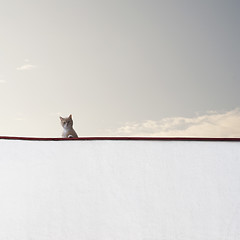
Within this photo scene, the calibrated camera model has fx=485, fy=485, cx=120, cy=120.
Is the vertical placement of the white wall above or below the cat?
below

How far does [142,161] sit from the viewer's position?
5.49 feet

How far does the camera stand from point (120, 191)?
1666 mm

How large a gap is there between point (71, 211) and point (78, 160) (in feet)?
0.58

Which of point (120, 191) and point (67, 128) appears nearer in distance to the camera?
point (120, 191)

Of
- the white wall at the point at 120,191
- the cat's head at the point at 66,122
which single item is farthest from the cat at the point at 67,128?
the white wall at the point at 120,191

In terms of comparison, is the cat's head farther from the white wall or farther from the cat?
the white wall

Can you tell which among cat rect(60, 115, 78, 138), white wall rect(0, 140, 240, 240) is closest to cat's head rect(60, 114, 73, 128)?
cat rect(60, 115, 78, 138)

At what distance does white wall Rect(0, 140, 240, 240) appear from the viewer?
1630mm

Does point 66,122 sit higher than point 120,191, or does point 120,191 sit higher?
point 66,122

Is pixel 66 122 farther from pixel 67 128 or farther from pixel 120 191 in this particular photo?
pixel 120 191

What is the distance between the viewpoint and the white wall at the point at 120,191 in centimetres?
163

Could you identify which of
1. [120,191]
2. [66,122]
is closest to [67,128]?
[66,122]

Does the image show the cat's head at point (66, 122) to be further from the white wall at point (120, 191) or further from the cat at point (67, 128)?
the white wall at point (120, 191)

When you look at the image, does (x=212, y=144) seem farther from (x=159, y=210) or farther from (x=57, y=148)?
(x=57, y=148)
